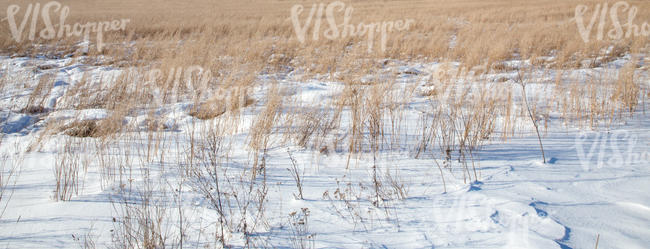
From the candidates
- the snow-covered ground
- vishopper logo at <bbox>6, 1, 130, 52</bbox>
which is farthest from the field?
vishopper logo at <bbox>6, 1, 130, 52</bbox>

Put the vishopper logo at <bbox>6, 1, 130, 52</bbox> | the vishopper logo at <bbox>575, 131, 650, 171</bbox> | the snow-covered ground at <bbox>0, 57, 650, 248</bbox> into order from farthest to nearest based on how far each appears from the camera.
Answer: the vishopper logo at <bbox>6, 1, 130, 52</bbox>
the vishopper logo at <bbox>575, 131, 650, 171</bbox>
the snow-covered ground at <bbox>0, 57, 650, 248</bbox>

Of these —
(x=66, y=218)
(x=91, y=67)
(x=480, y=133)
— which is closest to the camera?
(x=66, y=218)

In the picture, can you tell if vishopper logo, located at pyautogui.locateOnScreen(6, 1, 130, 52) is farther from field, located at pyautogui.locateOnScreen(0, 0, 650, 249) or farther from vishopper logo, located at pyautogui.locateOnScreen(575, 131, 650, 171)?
vishopper logo, located at pyautogui.locateOnScreen(575, 131, 650, 171)

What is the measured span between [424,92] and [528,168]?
2617mm

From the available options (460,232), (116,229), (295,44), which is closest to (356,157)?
(460,232)

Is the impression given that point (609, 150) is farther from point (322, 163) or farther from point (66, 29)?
point (66, 29)

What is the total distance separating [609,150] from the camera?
2.79m

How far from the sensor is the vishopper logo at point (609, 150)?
2.55 metres

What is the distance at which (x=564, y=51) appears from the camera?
23.6ft

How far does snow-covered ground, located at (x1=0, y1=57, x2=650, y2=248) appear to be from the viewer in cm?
178

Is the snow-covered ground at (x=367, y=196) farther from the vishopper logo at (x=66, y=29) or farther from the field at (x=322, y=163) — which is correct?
the vishopper logo at (x=66, y=29)

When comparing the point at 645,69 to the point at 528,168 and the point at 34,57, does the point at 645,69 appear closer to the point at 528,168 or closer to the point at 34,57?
the point at 528,168

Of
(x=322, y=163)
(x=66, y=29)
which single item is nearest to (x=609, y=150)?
(x=322, y=163)

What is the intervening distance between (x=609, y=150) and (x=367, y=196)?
198 centimetres
